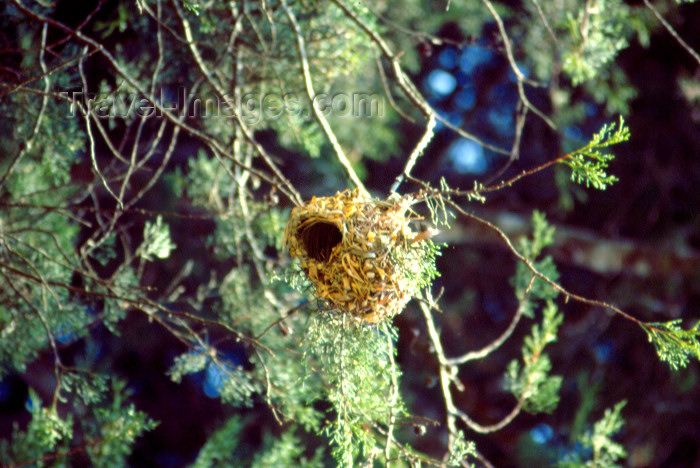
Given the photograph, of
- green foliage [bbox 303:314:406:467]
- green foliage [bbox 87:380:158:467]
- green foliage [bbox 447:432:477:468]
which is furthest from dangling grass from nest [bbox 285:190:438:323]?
green foliage [bbox 87:380:158:467]

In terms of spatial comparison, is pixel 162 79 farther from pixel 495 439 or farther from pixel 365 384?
pixel 495 439

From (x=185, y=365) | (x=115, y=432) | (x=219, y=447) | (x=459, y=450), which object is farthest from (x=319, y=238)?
(x=219, y=447)

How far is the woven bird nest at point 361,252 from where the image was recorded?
115 cm

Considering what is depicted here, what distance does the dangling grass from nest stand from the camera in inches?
45.4

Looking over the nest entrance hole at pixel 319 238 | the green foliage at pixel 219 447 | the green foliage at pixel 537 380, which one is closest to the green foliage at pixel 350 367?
the nest entrance hole at pixel 319 238

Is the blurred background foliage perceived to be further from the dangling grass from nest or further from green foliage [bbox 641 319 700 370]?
green foliage [bbox 641 319 700 370]

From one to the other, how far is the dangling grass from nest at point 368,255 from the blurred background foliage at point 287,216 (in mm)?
127

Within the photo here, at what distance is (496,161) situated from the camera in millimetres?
4020

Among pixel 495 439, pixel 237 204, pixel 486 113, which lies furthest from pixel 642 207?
pixel 237 204

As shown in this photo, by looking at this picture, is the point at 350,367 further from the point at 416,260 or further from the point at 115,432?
the point at 115,432

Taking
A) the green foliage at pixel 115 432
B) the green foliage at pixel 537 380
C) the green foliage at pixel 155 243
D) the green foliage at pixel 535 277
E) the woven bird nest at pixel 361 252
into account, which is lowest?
the green foliage at pixel 115 432

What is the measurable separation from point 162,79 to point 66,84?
0.32 meters

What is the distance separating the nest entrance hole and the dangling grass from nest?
3 cm

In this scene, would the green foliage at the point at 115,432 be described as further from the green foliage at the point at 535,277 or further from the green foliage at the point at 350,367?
the green foliage at the point at 535,277
